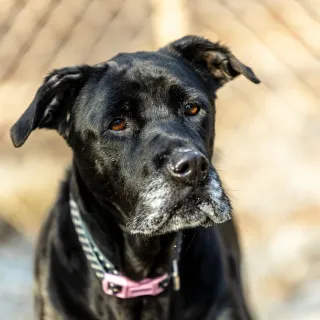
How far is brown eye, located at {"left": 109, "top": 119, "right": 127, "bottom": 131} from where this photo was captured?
9.04ft

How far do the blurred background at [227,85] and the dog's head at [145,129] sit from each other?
2.10 m

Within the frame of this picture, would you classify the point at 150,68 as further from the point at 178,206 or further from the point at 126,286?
the point at 126,286

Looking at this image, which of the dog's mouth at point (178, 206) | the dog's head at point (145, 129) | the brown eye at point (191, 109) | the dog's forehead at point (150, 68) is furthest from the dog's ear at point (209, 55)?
the dog's mouth at point (178, 206)

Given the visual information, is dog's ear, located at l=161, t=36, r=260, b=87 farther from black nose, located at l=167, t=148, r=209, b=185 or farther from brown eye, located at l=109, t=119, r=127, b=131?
black nose, located at l=167, t=148, r=209, b=185

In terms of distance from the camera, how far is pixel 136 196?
2.65 metres

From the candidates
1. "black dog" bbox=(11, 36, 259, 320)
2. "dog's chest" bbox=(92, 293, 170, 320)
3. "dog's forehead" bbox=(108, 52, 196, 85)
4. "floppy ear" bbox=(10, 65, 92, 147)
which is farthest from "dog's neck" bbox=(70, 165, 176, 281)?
"dog's forehead" bbox=(108, 52, 196, 85)

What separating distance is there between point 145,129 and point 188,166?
320mm

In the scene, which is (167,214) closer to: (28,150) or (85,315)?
(85,315)

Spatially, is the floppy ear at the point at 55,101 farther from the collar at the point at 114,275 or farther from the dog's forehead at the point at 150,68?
the collar at the point at 114,275

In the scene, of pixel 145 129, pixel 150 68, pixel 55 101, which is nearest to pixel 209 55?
pixel 150 68

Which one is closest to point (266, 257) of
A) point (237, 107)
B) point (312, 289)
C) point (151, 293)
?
point (312, 289)

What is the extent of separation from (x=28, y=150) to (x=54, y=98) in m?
2.40

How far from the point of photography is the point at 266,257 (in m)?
4.46

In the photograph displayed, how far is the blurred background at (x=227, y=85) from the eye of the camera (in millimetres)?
5090
